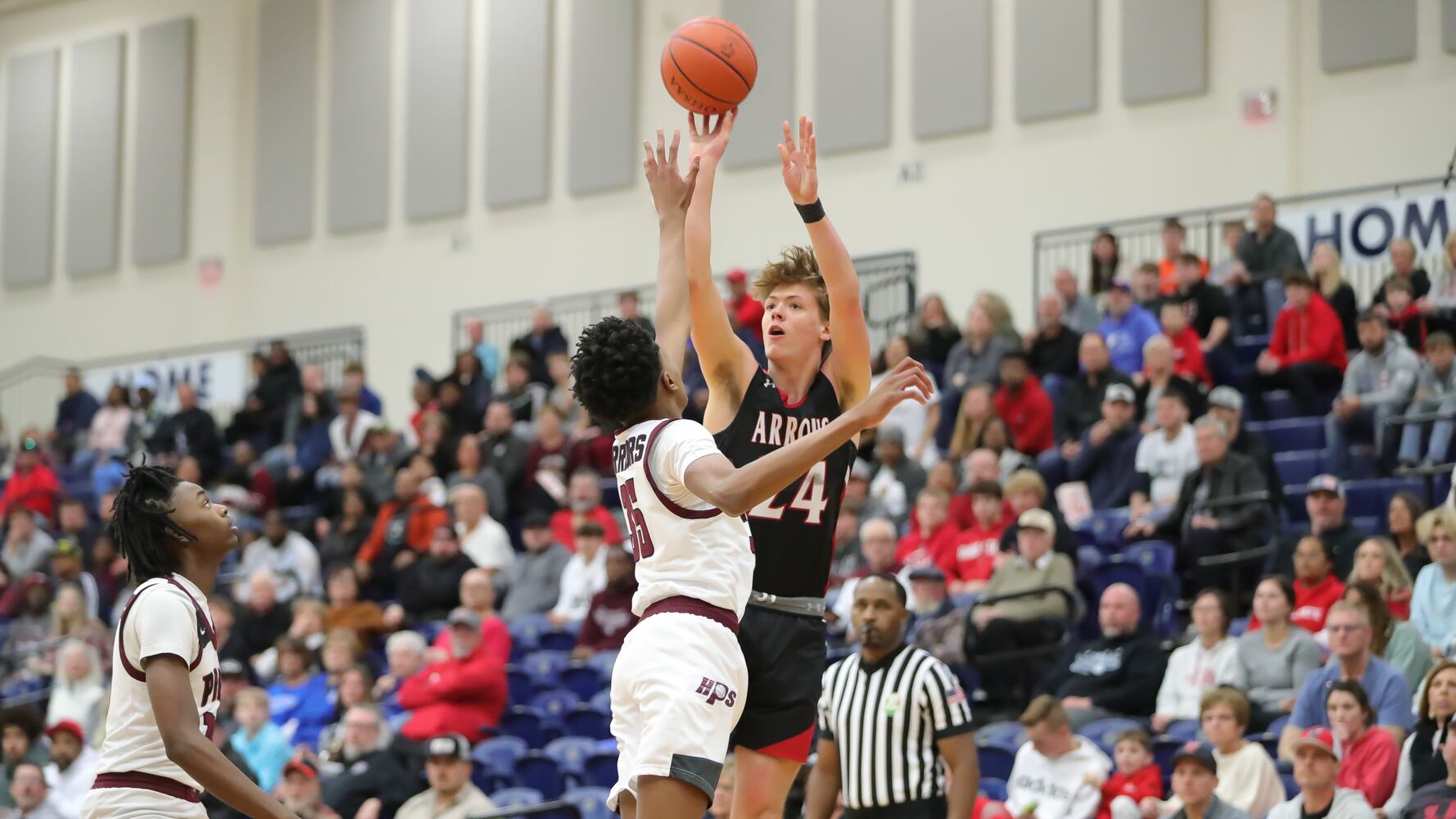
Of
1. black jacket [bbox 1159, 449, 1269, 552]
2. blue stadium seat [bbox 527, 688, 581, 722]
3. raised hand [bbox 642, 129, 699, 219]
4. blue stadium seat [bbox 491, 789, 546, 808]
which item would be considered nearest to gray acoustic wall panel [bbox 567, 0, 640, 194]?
blue stadium seat [bbox 527, 688, 581, 722]

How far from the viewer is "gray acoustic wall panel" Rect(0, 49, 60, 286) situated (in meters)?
26.2

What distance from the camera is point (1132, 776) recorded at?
9508 millimetres

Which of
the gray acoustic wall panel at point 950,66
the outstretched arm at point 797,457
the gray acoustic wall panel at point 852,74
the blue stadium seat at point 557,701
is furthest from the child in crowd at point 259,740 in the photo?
the gray acoustic wall panel at point 950,66

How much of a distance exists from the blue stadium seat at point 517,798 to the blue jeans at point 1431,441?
245 inches

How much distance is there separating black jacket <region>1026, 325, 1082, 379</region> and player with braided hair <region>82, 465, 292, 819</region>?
11063 millimetres

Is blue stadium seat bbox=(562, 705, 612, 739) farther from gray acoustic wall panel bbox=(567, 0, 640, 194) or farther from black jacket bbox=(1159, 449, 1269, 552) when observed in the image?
gray acoustic wall panel bbox=(567, 0, 640, 194)

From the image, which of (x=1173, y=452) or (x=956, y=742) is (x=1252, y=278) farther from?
(x=956, y=742)

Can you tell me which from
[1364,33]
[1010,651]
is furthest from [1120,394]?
[1364,33]

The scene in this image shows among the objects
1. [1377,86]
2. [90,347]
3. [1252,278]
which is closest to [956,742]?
[1252,278]

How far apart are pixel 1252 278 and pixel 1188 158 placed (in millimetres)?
2911

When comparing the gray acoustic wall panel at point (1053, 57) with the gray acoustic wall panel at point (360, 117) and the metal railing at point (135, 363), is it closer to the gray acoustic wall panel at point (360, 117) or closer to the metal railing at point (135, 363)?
the gray acoustic wall panel at point (360, 117)

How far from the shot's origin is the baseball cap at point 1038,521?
11633mm

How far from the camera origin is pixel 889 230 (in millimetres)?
20250

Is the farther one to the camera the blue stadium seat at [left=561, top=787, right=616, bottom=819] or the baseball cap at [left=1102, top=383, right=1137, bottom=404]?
the baseball cap at [left=1102, top=383, right=1137, bottom=404]
